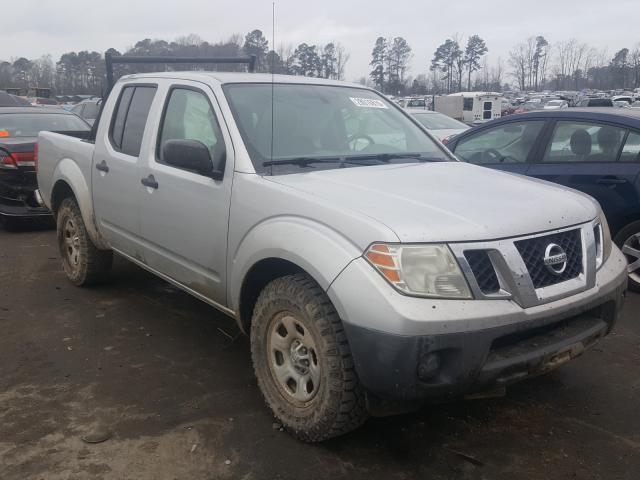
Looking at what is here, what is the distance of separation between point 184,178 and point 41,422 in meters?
1.57

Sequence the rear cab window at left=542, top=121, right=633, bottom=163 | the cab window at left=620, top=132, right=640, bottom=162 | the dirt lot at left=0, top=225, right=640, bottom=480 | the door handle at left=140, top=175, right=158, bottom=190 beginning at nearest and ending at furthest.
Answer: the dirt lot at left=0, top=225, right=640, bottom=480
the door handle at left=140, top=175, right=158, bottom=190
the cab window at left=620, top=132, right=640, bottom=162
the rear cab window at left=542, top=121, right=633, bottom=163

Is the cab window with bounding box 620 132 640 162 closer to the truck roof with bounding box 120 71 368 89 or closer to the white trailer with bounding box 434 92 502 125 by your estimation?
the truck roof with bounding box 120 71 368 89

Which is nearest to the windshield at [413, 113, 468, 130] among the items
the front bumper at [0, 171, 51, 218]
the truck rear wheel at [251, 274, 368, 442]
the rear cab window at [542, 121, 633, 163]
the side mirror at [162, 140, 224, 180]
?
the rear cab window at [542, 121, 633, 163]

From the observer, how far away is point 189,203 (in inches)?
147

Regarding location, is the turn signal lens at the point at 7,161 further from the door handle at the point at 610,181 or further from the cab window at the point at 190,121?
the door handle at the point at 610,181

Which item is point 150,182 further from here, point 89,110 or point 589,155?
point 89,110

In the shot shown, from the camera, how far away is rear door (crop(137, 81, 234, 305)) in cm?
353

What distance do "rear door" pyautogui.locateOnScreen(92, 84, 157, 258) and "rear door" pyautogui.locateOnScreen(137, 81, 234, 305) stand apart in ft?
0.55

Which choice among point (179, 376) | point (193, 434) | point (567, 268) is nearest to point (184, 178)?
point (179, 376)

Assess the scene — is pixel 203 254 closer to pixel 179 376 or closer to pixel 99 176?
pixel 179 376

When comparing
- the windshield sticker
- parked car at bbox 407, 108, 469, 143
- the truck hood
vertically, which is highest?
parked car at bbox 407, 108, 469, 143

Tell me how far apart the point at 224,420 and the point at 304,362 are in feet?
2.07

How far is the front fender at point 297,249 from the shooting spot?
2.70 metres

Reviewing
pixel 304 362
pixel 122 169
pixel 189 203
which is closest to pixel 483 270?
pixel 304 362
